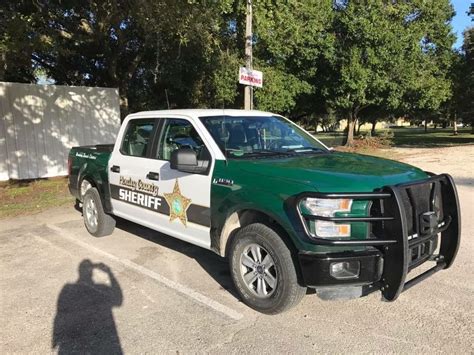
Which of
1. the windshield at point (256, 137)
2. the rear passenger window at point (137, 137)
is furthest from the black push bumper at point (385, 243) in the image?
the rear passenger window at point (137, 137)

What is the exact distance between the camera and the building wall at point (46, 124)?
39.4 feet

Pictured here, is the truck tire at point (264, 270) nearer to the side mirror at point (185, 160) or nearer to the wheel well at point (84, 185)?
the side mirror at point (185, 160)

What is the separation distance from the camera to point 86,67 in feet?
62.9

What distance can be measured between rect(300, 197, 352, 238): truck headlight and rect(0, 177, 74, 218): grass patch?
7045 millimetres

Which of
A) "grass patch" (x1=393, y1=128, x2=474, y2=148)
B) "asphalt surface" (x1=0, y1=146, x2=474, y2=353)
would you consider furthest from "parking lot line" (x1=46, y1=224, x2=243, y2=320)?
"grass patch" (x1=393, y1=128, x2=474, y2=148)

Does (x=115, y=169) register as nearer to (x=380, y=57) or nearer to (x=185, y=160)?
(x=185, y=160)

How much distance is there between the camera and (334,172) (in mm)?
4023

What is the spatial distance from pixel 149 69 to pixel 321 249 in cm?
1636

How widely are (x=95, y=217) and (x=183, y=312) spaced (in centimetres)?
317

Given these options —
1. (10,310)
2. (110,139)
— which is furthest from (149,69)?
(10,310)

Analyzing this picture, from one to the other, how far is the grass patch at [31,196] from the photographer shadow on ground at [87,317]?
180 inches

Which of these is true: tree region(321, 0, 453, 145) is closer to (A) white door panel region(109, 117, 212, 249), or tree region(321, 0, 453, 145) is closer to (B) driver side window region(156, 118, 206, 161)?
(A) white door panel region(109, 117, 212, 249)

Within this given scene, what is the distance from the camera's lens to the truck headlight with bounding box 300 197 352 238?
377 cm

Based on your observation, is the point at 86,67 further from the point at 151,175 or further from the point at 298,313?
the point at 298,313
